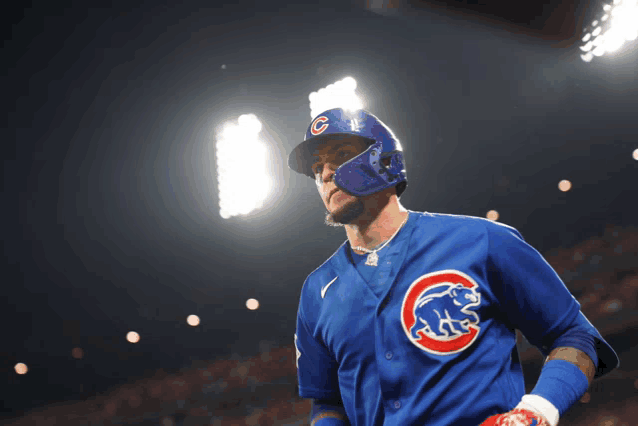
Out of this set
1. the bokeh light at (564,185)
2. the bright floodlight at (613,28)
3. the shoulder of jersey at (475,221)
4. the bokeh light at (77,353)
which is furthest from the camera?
the bokeh light at (77,353)

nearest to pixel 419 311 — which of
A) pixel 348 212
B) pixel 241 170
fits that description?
pixel 348 212

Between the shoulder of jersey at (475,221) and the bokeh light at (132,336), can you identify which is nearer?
the shoulder of jersey at (475,221)

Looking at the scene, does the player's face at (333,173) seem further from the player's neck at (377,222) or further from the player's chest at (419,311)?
the player's chest at (419,311)

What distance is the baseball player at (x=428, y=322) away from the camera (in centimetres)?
145

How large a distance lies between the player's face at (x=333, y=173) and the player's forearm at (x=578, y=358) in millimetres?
899

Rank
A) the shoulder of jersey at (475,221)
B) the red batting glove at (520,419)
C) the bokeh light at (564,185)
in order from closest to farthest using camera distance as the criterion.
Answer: the red batting glove at (520,419)
the shoulder of jersey at (475,221)
the bokeh light at (564,185)

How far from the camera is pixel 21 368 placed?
6879 millimetres

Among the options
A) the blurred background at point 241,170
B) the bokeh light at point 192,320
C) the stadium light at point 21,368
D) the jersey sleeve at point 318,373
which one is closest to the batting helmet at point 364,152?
the jersey sleeve at point 318,373

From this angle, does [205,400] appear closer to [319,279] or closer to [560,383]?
[319,279]

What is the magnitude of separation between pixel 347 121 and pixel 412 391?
3.72 feet

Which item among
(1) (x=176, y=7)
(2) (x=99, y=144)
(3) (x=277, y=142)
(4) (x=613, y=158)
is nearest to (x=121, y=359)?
(2) (x=99, y=144)

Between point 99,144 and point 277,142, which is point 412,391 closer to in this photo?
point 277,142

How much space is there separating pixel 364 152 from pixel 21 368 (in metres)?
7.48

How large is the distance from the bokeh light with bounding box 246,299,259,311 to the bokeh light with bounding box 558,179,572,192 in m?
4.66
